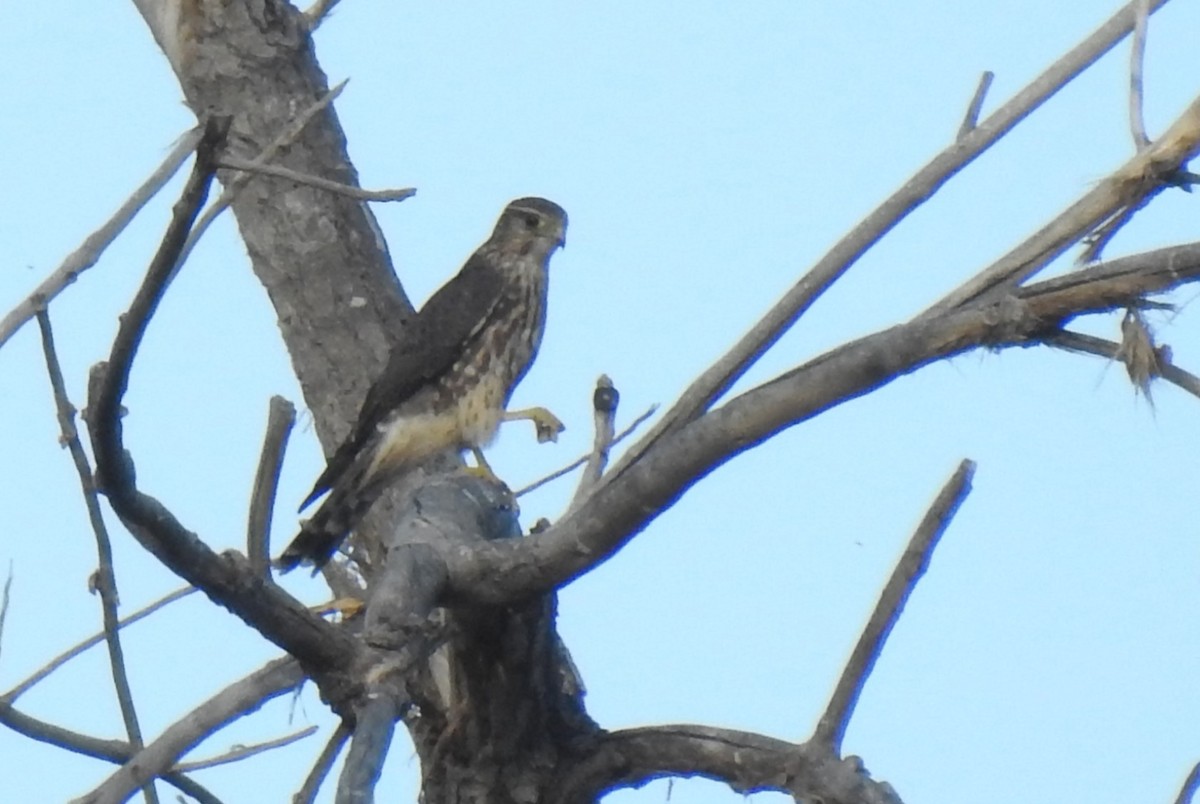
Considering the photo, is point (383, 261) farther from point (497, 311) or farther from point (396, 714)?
point (396, 714)

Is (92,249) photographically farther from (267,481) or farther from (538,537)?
(538,537)

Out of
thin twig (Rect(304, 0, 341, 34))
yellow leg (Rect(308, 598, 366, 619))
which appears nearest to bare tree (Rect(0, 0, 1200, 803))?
yellow leg (Rect(308, 598, 366, 619))

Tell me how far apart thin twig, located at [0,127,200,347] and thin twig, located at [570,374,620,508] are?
0.94 meters

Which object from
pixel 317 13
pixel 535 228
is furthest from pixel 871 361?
pixel 535 228

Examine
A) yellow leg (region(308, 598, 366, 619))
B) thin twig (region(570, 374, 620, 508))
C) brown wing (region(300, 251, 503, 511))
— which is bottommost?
yellow leg (region(308, 598, 366, 619))

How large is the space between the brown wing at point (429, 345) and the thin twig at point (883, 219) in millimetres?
1132

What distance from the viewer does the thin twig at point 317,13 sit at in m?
3.82

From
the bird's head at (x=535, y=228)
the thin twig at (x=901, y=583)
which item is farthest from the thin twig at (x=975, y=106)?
the bird's head at (x=535, y=228)

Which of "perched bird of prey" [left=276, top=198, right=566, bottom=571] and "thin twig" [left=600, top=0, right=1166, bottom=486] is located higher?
"perched bird of prey" [left=276, top=198, right=566, bottom=571]

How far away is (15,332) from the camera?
1.89 meters

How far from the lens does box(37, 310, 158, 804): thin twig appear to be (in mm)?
1833

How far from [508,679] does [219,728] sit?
0.38m

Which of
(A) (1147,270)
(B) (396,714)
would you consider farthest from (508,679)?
(A) (1147,270)

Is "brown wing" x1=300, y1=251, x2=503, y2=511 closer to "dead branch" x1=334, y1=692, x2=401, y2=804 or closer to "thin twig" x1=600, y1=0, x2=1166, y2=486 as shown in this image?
"thin twig" x1=600, y1=0, x2=1166, y2=486
